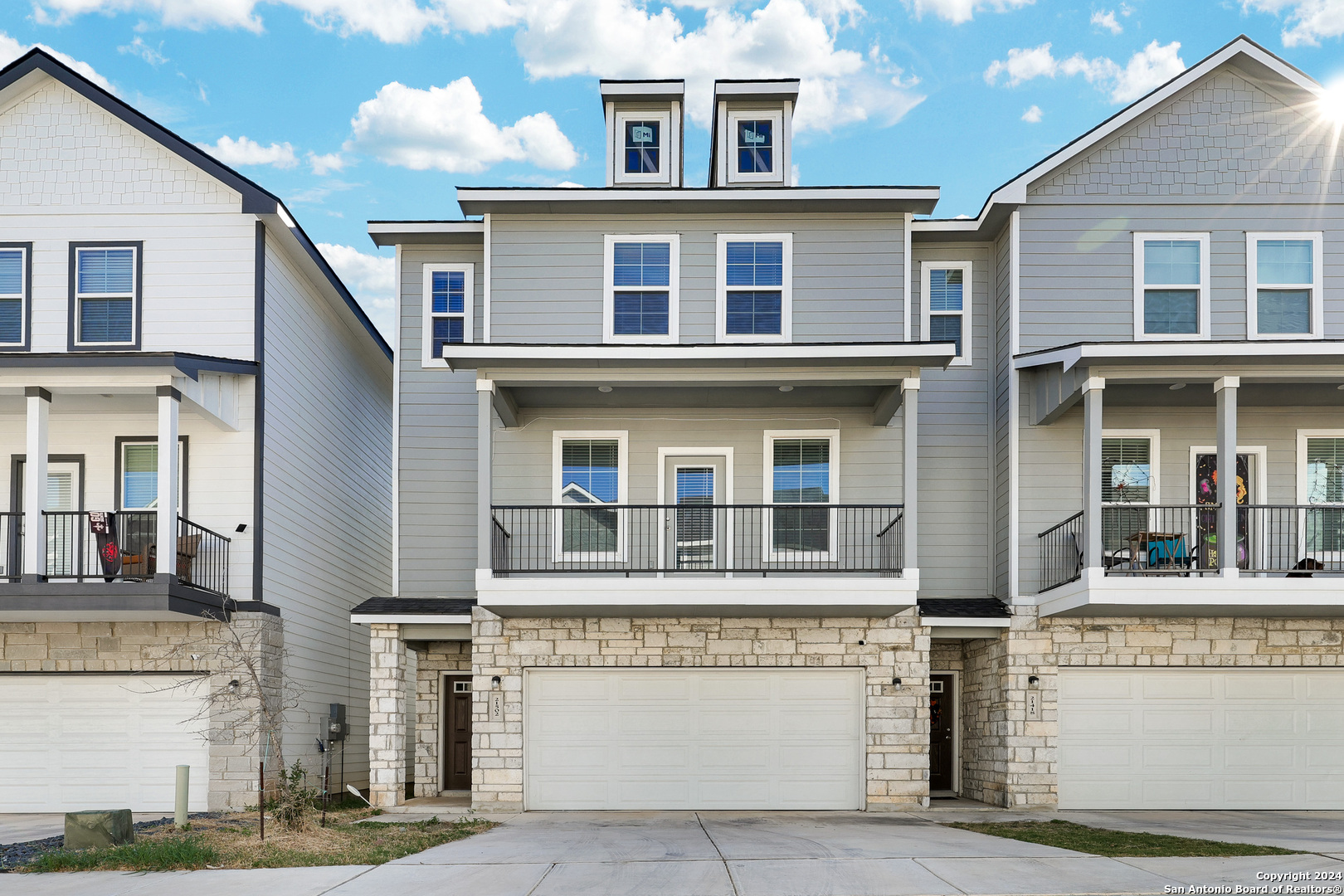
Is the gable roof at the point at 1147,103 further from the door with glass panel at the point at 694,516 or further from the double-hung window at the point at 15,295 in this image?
the double-hung window at the point at 15,295

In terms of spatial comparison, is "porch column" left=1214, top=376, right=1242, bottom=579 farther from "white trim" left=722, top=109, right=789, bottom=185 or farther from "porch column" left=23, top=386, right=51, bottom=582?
"porch column" left=23, top=386, right=51, bottom=582

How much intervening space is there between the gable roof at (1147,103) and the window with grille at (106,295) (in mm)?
11778

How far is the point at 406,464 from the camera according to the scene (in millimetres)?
Result: 16359

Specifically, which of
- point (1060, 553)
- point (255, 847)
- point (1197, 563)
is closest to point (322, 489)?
point (255, 847)

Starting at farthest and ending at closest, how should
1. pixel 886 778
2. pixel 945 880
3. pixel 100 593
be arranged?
pixel 886 778 → pixel 100 593 → pixel 945 880

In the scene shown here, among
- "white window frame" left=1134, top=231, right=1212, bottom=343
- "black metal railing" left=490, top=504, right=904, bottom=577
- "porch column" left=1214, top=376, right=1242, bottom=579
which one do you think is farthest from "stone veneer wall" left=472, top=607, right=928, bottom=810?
"white window frame" left=1134, top=231, right=1212, bottom=343

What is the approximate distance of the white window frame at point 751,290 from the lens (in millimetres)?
16125

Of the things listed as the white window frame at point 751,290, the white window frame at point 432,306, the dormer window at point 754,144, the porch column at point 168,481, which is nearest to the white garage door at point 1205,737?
the white window frame at point 751,290

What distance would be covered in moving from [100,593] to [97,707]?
246cm

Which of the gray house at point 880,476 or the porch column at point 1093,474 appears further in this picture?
the gray house at point 880,476

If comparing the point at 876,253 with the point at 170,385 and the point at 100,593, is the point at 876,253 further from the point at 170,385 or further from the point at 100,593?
the point at 100,593

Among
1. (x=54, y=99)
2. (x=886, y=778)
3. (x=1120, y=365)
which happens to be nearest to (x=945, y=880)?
(x=886, y=778)

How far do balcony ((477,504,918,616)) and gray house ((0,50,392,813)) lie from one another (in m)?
3.51

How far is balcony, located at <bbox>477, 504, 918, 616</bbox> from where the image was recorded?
14.2 metres
